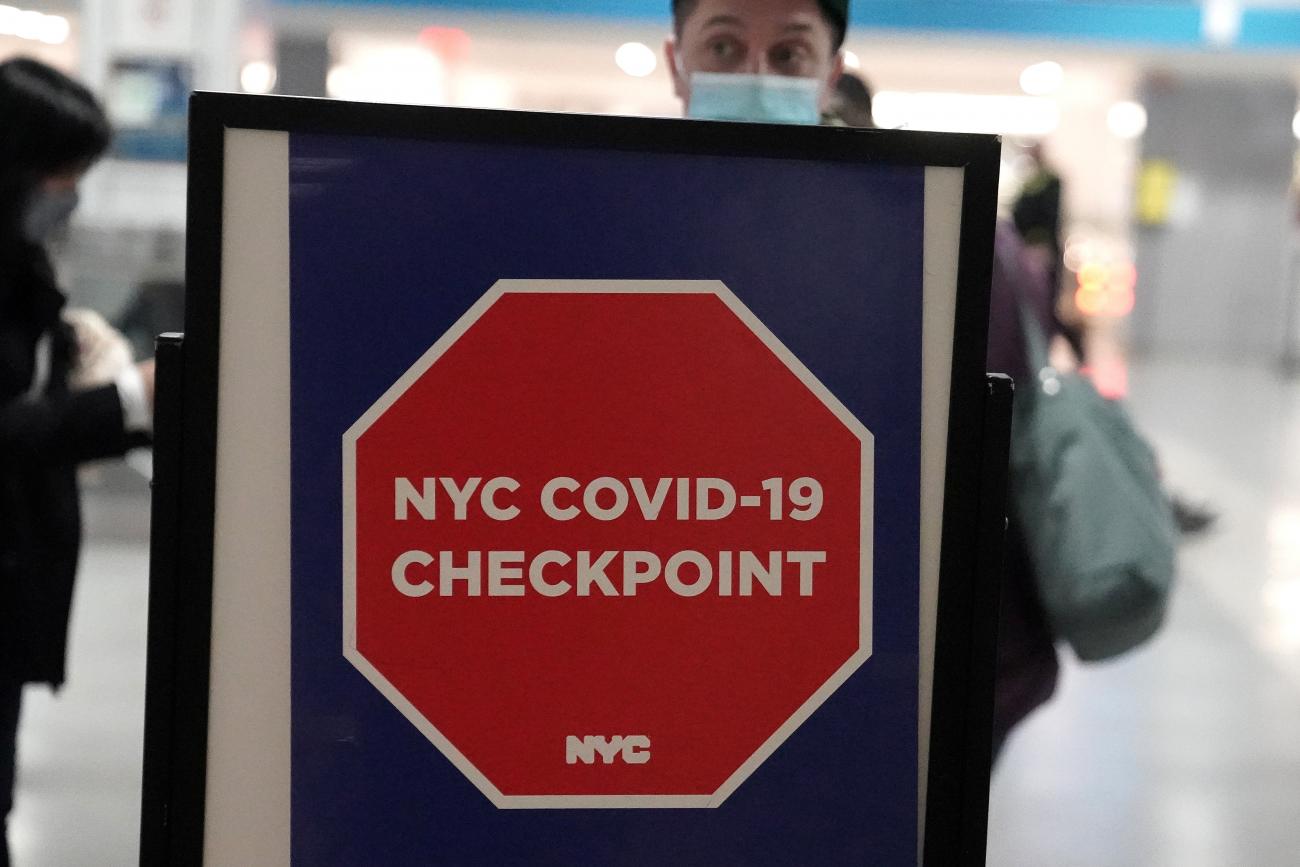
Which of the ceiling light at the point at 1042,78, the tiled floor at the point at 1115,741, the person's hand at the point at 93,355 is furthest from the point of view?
the ceiling light at the point at 1042,78

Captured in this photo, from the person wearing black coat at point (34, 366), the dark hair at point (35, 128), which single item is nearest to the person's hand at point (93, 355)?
the person wearing black coat at point (34, 366)

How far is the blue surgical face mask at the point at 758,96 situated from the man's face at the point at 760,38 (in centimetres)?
4

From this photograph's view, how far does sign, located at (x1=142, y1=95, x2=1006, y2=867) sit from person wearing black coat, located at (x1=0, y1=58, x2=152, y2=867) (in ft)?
Answer: 3.10

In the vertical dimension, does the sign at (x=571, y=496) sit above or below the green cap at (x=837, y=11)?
below

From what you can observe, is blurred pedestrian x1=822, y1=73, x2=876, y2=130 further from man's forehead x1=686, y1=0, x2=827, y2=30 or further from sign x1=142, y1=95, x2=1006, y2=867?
sign x1=142, y1=95, x2=1006, y2=867

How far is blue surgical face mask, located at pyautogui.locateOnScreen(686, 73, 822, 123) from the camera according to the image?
137 cm

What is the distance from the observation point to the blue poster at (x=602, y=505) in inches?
35.7

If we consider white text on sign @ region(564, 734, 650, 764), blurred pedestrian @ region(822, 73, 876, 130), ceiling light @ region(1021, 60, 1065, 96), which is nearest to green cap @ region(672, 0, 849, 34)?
blurred pedestrian @ region(822, 73, 876, 130)

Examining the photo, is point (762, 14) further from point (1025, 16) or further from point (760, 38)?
point (1025, 16)

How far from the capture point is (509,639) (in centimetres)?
94

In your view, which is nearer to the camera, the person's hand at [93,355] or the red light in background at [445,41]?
the person's hand at [93,355]

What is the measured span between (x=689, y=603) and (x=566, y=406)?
15 centimetres

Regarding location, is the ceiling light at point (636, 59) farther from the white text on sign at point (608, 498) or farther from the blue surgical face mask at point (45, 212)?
the white text on sign at point (608, 498)

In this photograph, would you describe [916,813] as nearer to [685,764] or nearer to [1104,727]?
[685,764]
